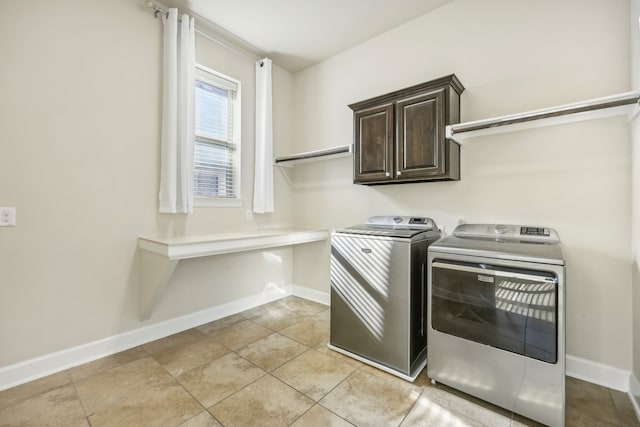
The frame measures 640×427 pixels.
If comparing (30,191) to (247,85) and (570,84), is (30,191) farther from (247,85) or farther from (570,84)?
(570,84)

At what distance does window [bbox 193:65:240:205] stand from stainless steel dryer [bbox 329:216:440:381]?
147cm

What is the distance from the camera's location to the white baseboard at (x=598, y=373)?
70.3 inches

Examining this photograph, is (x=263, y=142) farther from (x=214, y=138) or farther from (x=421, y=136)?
(x=421, y=136)

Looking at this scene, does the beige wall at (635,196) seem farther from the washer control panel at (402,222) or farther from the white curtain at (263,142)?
the white curtain at (263,142)

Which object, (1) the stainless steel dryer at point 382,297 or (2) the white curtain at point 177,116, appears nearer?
(1) the stainless steel dryer at point 382,297

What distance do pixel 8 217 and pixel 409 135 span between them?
9.51ft

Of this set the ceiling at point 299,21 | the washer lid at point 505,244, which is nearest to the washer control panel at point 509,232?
the washer lid at point 505,244

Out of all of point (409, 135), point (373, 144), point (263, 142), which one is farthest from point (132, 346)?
point (409, 135)

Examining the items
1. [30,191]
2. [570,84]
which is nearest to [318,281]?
[30,191]

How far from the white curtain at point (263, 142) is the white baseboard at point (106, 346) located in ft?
3.73

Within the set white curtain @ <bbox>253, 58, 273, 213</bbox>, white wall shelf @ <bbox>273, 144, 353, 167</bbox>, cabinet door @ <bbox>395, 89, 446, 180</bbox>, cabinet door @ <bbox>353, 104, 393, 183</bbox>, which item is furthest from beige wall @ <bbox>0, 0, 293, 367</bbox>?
cabinet door @ <bbox>395, 89, 446, 180</bbox>

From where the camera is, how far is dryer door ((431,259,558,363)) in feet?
4.75

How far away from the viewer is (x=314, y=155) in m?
3.04

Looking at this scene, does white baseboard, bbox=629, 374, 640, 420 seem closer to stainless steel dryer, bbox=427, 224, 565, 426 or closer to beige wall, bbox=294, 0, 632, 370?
beige wall, bbox=294, 0, 632, 370
